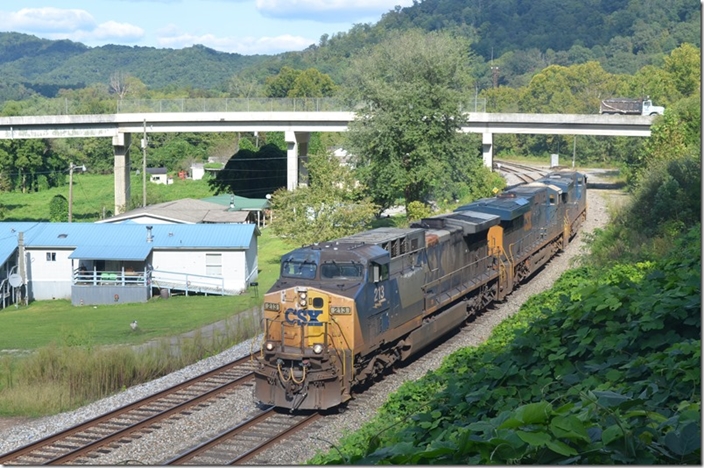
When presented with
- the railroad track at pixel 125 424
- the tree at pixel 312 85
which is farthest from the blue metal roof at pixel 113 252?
the tree at pixel 312 85

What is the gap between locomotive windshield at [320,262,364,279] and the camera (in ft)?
55.2

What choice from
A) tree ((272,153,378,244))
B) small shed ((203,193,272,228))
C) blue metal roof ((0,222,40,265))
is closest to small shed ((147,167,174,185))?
small shed ((203,193,272,228))

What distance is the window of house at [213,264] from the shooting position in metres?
39.9

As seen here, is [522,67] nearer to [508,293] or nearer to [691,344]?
[508,293]

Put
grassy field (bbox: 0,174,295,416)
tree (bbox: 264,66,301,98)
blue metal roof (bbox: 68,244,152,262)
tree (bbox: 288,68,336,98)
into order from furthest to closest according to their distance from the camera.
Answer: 1. tree (bbox: 264,66,301,98)
2. tree (bbox: 288,68,336,98)
3. blue metal roof (bbox: 68,244,152,262)
4. grassy field (bbox: 0,174,295,416)

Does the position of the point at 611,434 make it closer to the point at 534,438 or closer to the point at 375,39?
the point at 534,438

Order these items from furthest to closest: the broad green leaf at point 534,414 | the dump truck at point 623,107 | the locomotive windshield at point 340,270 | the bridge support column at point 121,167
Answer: the dump truck at point 623,107 → the bridge support column at point 121,167 → the locomotive windshield at point 340,270 → the broad green leaf at point 534,414

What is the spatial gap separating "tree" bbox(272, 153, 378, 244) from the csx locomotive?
645 inches

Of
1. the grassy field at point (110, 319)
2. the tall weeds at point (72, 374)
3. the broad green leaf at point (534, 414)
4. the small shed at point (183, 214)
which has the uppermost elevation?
the broad green leaf at point (534, 414)

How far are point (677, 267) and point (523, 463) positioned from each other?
9.48m

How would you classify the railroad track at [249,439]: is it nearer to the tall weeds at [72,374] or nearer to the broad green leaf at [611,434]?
the tall weeds at [72,374]

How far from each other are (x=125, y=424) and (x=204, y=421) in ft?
5.28

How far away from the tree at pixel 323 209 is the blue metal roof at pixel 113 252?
665 centimetres

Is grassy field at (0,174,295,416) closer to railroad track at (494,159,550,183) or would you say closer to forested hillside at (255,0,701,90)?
railroad track at (494,159,550,183)
